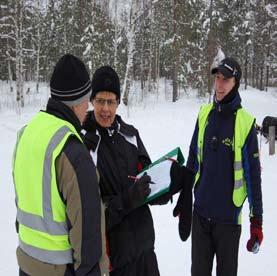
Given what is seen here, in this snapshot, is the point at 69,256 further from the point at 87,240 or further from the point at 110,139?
Answer: the point at 110,139

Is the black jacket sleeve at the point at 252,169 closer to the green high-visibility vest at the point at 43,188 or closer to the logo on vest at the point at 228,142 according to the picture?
the logo on vest at the point at 228,142

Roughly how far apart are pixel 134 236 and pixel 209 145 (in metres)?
1.13

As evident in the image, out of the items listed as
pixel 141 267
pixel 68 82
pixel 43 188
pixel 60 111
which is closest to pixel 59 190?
pixel 43 188

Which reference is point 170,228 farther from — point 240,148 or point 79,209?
point 79,209

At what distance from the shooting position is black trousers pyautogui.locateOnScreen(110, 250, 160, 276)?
2.44m

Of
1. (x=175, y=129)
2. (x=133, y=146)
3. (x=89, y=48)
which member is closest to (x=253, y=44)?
(x=89, y=48)

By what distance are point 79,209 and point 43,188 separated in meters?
0.21

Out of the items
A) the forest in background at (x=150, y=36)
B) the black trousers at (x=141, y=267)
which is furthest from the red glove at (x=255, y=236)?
the forest in background at (x=150, y=36)

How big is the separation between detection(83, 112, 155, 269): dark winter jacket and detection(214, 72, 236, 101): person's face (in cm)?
103

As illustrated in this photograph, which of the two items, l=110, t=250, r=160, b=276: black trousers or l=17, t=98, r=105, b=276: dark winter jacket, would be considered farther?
l=110, t=250, r=160, b=276: black trousers

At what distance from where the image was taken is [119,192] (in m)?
2.41

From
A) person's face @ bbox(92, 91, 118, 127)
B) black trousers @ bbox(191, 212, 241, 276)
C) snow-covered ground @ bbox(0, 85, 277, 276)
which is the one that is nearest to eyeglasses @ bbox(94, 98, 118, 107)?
person's face @ bbox(92, 91, 118, 127)

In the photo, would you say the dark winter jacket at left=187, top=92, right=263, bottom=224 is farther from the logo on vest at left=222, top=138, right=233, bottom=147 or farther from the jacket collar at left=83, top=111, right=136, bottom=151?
the jacket collar at left=83, top=111, right=136, bottom=151

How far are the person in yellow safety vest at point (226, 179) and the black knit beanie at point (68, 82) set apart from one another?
4.92 ft
